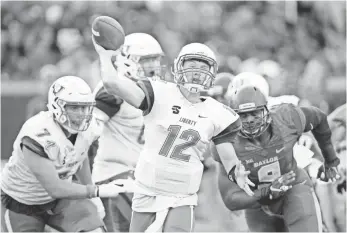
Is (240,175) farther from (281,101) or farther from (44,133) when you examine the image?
(281,101)

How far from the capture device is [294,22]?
457 inches

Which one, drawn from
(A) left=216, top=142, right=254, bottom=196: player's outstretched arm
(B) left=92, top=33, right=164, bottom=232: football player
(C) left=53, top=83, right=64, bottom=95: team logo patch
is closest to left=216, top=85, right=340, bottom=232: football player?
(A) left=216, top=142, right=254, bottom=196: player's outstretched arm

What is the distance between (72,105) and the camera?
541 centimetres

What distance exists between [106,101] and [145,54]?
511 millimetres

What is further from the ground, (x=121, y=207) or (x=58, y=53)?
(x=58, y=53)

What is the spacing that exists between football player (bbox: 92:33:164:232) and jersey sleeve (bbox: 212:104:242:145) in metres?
1.30

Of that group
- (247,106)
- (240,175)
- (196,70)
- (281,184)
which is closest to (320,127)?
(281,184)

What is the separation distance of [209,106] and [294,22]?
681 centimetres

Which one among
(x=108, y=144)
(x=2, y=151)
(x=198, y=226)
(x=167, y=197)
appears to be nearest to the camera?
(x=167, y=197)

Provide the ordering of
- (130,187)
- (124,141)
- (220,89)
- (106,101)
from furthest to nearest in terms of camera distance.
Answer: (220,89), (124,141), (106,101), (130,187)

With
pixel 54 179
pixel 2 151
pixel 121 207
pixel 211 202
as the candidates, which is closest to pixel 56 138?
pixel 54 179

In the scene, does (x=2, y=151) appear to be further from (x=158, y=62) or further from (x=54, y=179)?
(x=54, y=179)

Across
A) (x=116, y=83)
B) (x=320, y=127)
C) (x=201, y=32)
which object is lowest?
(x=320, y=127)

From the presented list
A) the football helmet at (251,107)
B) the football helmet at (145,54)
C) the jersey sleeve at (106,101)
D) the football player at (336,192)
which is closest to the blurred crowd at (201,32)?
the football player at (336,192)
